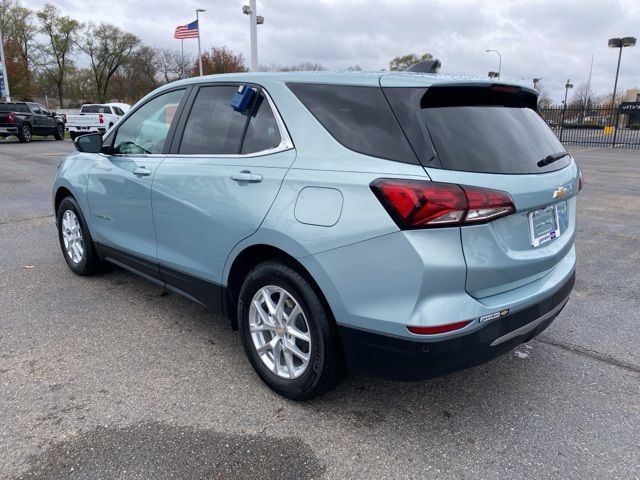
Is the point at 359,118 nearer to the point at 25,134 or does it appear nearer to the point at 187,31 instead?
the point at 187,31

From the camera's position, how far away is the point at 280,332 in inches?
112

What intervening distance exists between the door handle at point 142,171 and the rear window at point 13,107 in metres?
24.2

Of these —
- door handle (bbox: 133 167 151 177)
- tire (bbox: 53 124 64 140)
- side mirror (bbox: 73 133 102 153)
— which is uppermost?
side mirror (bbox: 73 133 102 153)

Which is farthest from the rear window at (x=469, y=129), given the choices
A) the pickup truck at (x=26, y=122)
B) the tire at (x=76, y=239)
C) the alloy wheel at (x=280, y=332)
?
the pickup truck at (x=26, y=122)

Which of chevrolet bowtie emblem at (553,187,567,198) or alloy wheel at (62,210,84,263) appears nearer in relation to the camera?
chevrolet bowtie emblem at (553,187,567,198)

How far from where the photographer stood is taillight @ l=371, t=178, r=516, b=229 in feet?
7.22

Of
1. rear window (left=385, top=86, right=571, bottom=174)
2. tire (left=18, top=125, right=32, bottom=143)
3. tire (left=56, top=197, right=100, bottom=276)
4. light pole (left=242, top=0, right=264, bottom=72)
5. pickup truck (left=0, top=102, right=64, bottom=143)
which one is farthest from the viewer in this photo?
tire (left=18, top=125, right=32, bottom=143)

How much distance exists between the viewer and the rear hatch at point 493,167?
2.29 metres

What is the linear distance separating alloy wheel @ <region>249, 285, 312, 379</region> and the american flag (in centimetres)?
2465

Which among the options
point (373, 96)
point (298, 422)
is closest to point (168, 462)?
point (298, 422)

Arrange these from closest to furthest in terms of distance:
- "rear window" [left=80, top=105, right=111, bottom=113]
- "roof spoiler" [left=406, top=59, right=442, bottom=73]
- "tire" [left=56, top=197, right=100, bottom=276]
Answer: "roof spoiler" [left=406, top=59, right=442, bottom=73]
"tire" [left=56, top=197, right=100, bottom=276]
"rear window" [left=80, top=105, right=111, bottom=113]

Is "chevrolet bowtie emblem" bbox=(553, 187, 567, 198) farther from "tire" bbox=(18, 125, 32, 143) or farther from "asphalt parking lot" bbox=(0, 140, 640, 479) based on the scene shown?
"tire" bbox=(18, 125, 32, 143)

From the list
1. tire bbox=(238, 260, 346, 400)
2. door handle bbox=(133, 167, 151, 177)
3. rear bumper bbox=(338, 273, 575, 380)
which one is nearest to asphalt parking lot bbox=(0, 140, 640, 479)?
tire bbox=(238, 260, 346, 400)

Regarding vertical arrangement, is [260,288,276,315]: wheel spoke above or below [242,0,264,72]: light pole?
below
